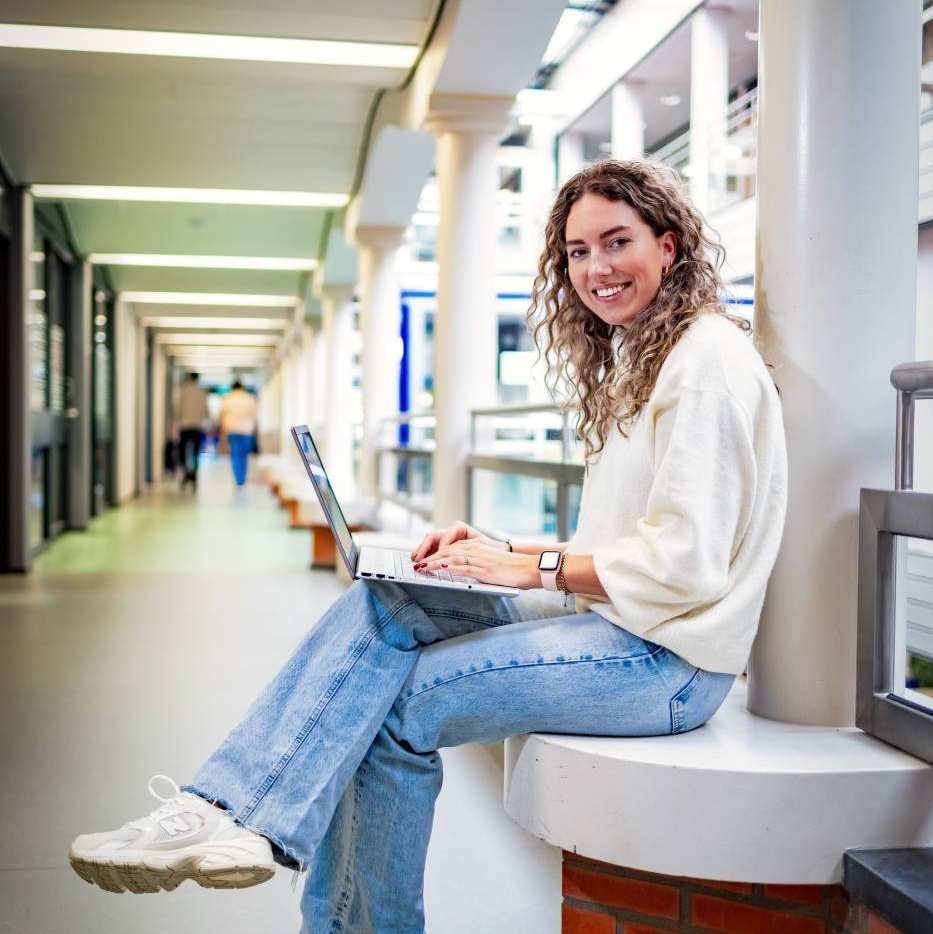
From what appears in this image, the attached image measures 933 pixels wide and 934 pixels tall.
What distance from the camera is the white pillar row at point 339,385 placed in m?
11.1

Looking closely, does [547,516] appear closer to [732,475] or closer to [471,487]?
[471,487]

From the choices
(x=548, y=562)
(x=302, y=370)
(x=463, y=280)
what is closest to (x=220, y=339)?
(x=302, y=370)

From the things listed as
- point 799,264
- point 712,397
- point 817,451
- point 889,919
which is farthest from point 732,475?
point 889,919

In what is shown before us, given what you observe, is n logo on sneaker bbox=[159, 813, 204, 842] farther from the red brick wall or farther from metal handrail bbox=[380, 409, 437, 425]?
metal handrail bbox=[380, 409, 437, 425]

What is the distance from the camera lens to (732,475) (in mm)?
1556

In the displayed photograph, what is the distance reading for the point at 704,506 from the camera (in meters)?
1.53

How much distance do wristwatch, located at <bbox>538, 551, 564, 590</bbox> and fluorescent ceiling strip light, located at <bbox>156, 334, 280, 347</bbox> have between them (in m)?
19.5

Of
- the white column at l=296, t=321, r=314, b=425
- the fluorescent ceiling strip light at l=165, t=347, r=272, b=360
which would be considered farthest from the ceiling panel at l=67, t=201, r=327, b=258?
the fluorescent ceiling strip light at l=165, t=347, r=272, b=360

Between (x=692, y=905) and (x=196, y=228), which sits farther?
(x=196, y=228)

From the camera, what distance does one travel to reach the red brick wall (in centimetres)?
163

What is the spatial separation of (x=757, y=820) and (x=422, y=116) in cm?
453

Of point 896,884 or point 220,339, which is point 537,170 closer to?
point 220,339

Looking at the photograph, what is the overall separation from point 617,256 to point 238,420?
14.5m

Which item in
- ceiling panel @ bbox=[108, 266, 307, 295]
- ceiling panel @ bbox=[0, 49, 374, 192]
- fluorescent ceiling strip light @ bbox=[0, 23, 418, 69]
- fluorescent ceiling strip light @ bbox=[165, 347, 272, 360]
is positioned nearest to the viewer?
fluorescent ceiling strip light @ bbox=[0, 23, 418, 69]
